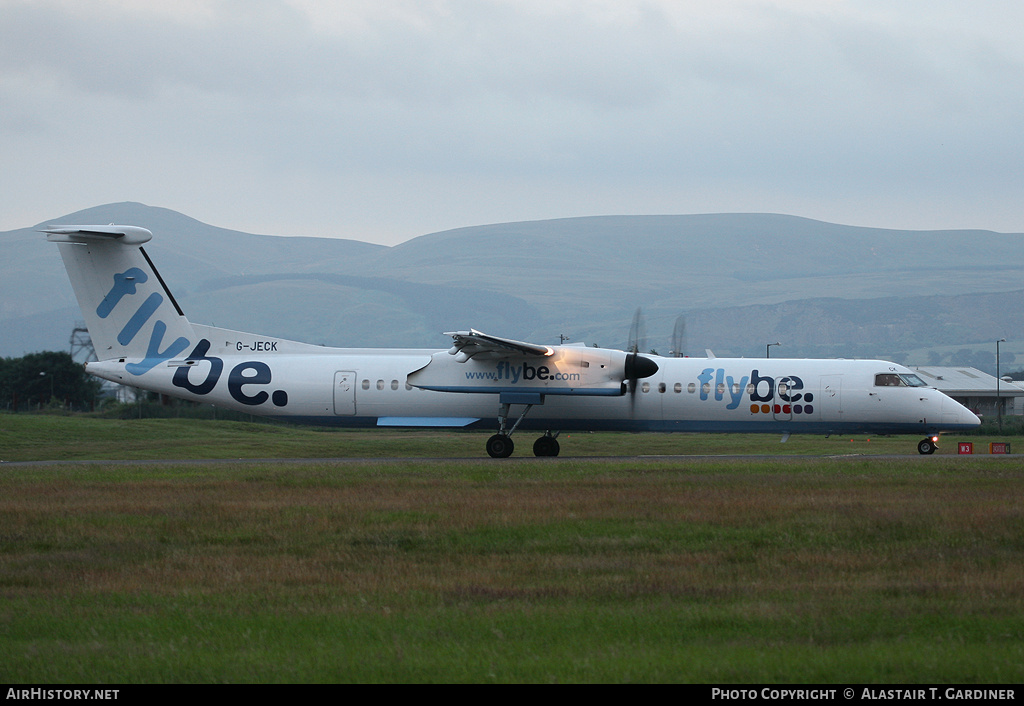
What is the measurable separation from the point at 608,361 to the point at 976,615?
19847 mm

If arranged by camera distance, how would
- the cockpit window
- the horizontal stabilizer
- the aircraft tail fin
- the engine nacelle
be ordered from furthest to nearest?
1. the cockpit window
2. the aircraft tail fin
3. the horizontal stabilizer
4. the engine nacelle

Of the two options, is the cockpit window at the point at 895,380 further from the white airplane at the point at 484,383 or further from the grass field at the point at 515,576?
the grass field at the point at 515,576

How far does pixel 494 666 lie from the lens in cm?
788

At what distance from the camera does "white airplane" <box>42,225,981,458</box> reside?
29703mm

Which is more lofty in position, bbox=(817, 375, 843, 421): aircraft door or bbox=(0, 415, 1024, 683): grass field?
bbox=(817, 375, 843, 421): aircraft door

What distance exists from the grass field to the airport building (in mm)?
81053

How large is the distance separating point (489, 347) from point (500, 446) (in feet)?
10.2

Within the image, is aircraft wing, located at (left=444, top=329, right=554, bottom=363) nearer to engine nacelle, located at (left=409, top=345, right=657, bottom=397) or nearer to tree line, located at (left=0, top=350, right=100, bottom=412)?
engine nacelle, located at (left=409, top=345, right=657, bottom=397)

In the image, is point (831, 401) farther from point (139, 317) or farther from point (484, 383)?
point (139, 317)

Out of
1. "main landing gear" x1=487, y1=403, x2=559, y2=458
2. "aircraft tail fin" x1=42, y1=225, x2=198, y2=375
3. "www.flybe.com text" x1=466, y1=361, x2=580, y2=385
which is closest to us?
"www.flybe.com text" x1=466, y1=361, x2=580, y2=385

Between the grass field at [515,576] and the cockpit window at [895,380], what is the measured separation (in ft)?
23.0

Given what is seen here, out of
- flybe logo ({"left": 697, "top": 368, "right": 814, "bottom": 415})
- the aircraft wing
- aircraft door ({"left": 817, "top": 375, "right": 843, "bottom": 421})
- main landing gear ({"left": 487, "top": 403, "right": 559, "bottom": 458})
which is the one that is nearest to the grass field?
the aircraft wing
